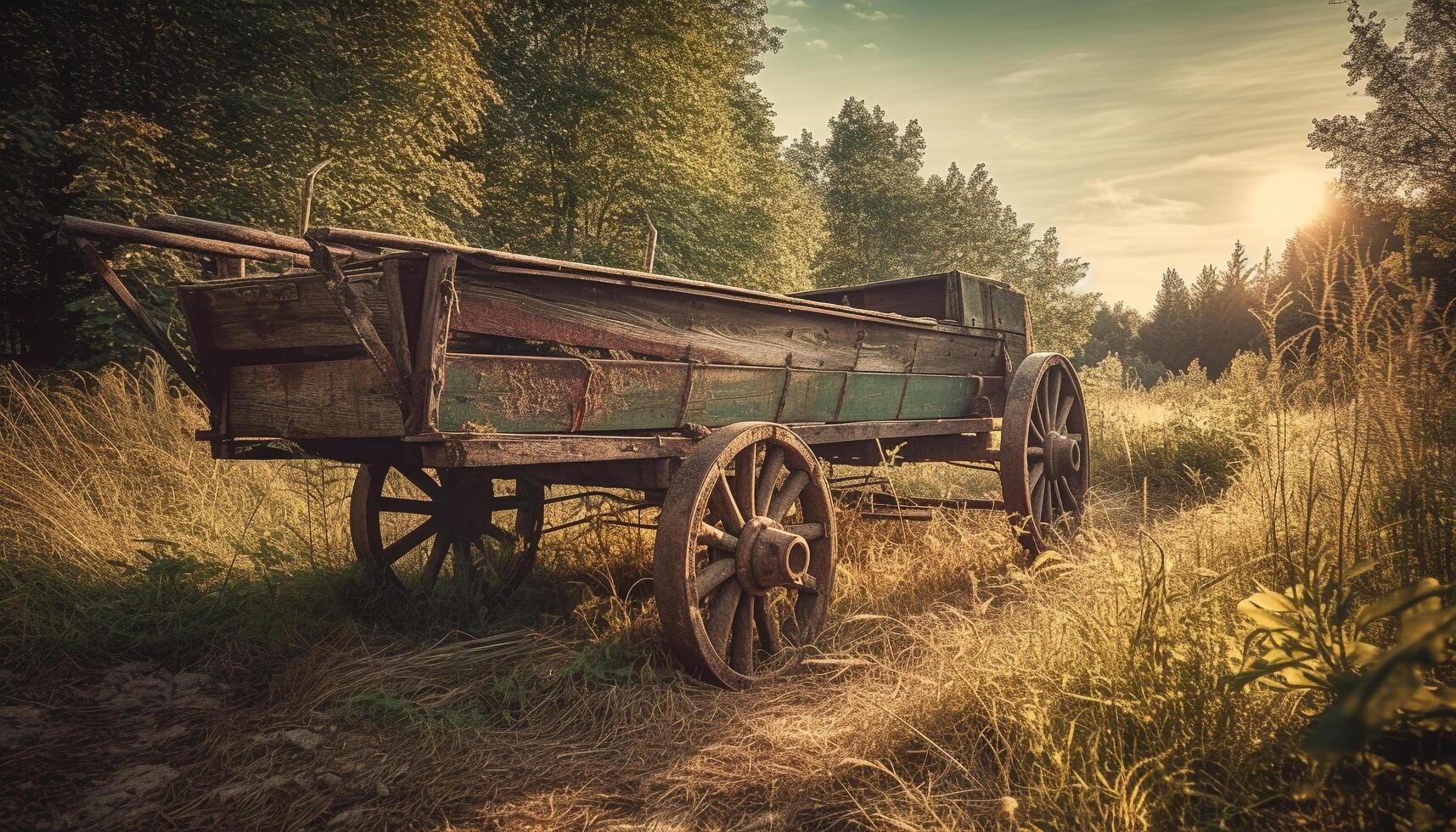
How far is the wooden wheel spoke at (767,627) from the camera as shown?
2965 millimetres

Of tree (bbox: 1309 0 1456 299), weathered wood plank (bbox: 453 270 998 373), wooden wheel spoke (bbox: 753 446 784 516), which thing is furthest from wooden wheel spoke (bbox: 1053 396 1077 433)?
tree (bbox: 1309 0 1456 299)

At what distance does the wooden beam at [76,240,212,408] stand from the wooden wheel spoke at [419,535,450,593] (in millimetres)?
1277

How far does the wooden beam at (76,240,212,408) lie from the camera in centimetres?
232

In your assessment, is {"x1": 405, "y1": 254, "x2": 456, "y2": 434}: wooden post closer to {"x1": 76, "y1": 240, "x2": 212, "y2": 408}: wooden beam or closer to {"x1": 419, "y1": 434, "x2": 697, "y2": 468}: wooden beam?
{"x1": 419, "y1": 434, "x2": 697, "y2": 468}: wooden beam

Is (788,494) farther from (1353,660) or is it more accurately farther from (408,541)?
(408,541)

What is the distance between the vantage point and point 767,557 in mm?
2770

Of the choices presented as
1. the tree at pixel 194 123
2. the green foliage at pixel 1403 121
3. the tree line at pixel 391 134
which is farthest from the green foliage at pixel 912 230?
the tree at pixel 194 123

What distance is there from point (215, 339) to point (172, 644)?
53.2 inches

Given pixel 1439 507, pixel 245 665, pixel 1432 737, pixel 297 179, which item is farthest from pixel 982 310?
pixel 297 179

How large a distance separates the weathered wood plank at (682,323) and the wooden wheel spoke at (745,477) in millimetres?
410

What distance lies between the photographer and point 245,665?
291 centimetres

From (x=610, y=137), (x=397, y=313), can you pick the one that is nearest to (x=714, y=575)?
(x=397, y=313)

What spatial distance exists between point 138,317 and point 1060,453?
15.6 feet

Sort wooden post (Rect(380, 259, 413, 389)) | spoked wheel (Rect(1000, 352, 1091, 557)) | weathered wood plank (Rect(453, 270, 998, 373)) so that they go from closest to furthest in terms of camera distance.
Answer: wooden post (Rect(380, 259, 413, 389)), weathered wood plank (Rect(453, 270, 998, 373)), spoked wheel (Rect(1000, 352, 1091, 557))
